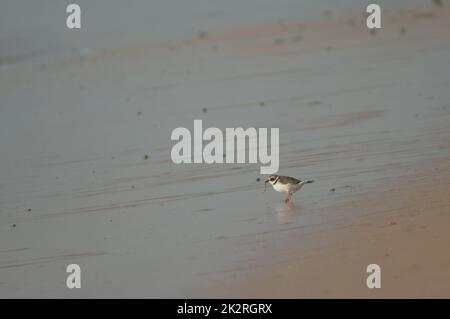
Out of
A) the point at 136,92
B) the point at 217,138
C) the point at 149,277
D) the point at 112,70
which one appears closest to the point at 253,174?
the point at 217,138

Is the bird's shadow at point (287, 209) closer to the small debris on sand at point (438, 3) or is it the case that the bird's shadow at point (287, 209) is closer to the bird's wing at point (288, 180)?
the bird's wing at point (288, 180)

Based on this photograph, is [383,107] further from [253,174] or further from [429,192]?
[429,192]

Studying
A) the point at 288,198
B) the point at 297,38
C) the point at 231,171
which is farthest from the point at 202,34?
the point at 288,198

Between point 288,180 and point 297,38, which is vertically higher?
point 297,38

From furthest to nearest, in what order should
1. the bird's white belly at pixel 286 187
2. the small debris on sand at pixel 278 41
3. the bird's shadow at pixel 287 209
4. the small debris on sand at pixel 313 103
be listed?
the small debris on sand at pixel 278 41 → the small debris on sand at pixel 313 103 → the bird's white belly at pixel 286 187 → the bird's shadow at pixel 287 209

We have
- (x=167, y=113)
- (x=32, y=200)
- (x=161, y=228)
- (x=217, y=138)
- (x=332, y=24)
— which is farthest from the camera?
(x=332, y=24)

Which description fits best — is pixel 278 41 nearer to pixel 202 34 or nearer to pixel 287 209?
pixel 202 34

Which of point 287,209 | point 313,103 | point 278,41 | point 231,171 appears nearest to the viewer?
point 287,209

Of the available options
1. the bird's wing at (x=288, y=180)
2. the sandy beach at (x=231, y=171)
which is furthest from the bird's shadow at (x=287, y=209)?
the bird's wing at (x=288, y=180)
